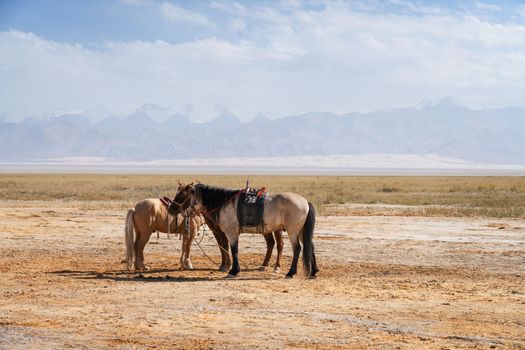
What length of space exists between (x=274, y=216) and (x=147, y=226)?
269cm

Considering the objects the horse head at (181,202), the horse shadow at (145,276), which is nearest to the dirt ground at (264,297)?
the horse shadow at (145,276)

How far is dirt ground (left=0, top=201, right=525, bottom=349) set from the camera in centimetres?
895

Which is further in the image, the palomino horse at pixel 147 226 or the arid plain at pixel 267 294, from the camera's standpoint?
the palomino horse at pixel 147 226

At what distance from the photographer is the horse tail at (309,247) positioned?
1366 centimetres

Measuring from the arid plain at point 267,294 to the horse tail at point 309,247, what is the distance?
36cm

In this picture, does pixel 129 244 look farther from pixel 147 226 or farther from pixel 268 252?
pixel 268 252

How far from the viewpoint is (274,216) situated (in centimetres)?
1396

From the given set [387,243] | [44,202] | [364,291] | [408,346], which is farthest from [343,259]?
[44,202]

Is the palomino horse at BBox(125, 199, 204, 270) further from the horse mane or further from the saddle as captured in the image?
the saddle

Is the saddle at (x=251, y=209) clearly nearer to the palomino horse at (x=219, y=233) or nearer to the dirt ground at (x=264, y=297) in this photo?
the palomino horse at (x=219, y=233)

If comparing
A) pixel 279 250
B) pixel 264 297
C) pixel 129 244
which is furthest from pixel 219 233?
pixel 264 297

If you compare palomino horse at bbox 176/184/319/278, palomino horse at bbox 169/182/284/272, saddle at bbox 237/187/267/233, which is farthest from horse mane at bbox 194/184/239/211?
saddle at bbox 237/187/267/233

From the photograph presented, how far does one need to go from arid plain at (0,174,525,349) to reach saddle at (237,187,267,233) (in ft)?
3.41

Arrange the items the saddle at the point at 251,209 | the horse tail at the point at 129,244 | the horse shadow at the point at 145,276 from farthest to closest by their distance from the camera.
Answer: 1. the horse tail at the point at 129,244
2. the saddle at the point at 251,209
3. the horse shadow at the point at 145,276
